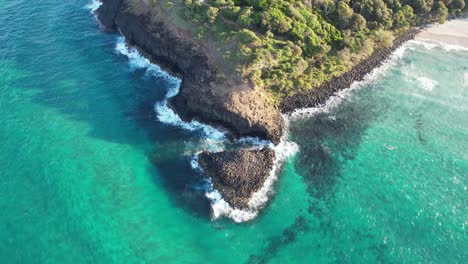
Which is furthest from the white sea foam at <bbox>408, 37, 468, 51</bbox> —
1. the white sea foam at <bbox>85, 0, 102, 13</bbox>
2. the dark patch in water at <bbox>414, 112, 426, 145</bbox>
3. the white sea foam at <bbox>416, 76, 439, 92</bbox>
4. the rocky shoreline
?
the white sea foam at <bbox>85, 0, 102, 13</bbox>

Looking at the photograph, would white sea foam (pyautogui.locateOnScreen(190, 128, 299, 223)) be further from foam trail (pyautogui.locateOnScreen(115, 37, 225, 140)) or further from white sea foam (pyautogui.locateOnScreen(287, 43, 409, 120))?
white sea foam (pyautogui.locateOnScreen(287, 43, 409, 120))

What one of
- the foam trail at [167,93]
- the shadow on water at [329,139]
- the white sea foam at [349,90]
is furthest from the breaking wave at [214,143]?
the white sea foam at [349,90]

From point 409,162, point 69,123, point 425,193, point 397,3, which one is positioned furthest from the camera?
point 397,3

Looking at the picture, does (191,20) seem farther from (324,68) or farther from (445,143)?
(445,143)

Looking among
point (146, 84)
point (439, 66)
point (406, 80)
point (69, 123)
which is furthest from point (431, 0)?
point (69, 123)

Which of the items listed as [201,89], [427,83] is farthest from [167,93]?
[427,83]

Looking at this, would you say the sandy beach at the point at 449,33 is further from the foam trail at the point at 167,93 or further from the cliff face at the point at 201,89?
the foam trail at the point at 167,93
